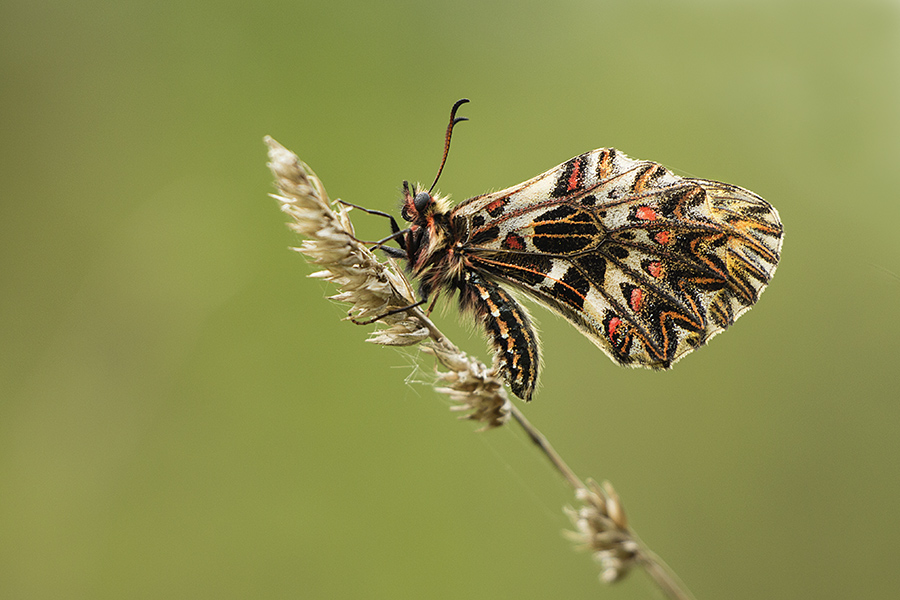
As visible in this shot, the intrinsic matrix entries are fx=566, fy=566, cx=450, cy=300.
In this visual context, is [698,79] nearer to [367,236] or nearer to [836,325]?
[836,325]

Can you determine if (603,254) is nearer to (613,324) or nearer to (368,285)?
(613,324)

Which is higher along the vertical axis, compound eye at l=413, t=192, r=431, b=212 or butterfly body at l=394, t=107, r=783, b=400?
compound eye at l=413, t=192, r=431, b=212

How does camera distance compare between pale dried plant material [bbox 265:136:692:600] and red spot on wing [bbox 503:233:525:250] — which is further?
red spot on wing [bbox 503:233:525:250]

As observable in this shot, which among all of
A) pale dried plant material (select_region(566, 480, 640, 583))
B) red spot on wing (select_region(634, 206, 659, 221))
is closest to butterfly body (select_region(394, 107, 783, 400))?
red spot on wing (select_region(634, 206, 659, 221))

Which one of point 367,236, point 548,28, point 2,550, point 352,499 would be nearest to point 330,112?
point 367,236

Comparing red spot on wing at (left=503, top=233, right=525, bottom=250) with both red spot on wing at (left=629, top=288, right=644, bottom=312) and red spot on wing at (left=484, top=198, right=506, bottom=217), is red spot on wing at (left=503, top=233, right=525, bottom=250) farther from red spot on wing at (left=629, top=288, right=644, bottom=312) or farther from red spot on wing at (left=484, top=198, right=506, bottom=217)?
red spot on wing at (left=629, top=288, right=644, bottom=312)

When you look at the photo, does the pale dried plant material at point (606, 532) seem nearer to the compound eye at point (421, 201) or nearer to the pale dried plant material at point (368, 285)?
the pale dried plant material at point (368, 285)

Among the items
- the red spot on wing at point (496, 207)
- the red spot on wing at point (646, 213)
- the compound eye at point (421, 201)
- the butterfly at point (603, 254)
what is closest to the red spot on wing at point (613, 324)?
the butterfly at point (603, 254)
